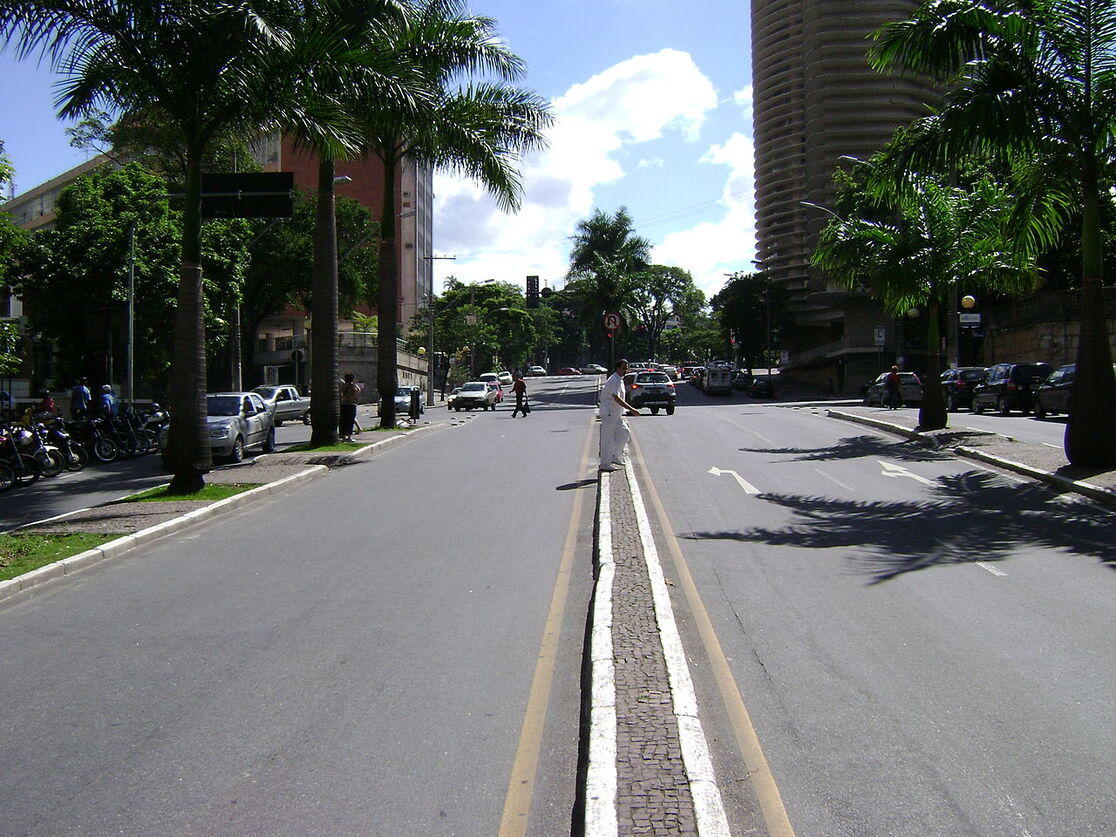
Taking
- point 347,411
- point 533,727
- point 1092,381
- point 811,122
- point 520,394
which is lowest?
point 533,727

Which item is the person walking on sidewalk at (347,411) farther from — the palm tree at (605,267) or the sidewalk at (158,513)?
the palm tree at (605,267)

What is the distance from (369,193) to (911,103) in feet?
151

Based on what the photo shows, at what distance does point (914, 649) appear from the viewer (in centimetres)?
643

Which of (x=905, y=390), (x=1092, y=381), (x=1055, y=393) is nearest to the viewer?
(x=1092, y=381)

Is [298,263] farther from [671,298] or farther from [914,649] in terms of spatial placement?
[671,298]

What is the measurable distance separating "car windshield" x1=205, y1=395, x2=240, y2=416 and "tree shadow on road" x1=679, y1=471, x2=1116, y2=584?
12.7 m

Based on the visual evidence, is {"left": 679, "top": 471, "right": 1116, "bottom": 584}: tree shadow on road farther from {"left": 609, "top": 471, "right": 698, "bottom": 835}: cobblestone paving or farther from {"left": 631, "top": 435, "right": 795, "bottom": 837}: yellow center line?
{"left": 609, "top": 471, "right": 698, "bottom": 835}: cobblestone paving

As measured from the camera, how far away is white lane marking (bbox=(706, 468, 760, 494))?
47.5ft

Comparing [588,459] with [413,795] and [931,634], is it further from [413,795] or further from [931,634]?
[413,795]

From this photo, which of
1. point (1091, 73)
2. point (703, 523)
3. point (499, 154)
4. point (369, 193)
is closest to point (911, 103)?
point (369, 193)

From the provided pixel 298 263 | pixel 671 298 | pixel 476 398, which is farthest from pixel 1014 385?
pixel 671 298

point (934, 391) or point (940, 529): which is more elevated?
point (934, 391)

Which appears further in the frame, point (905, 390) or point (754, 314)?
point (754, 314)

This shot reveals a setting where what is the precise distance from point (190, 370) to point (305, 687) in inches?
403
